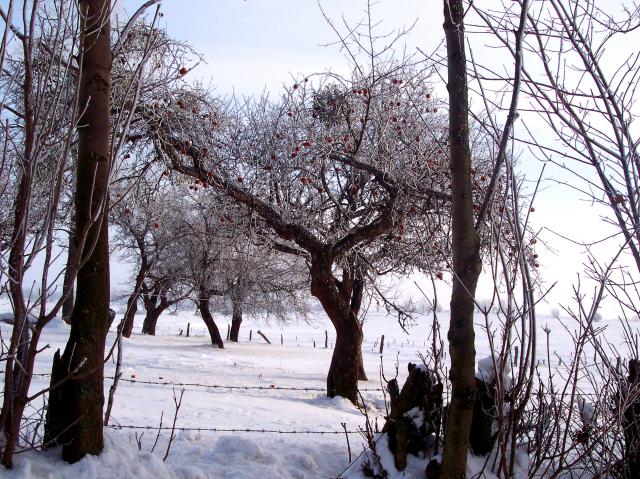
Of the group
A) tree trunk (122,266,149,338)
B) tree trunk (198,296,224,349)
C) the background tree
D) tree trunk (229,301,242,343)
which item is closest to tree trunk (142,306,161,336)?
tree trunk (229,301,242,343)

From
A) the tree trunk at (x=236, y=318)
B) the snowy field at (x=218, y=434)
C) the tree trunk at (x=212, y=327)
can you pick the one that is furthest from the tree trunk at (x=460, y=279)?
the tree trunk at (x=236, y=318)

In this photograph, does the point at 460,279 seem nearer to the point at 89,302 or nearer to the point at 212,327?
the point at 89,302

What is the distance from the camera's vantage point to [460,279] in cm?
324

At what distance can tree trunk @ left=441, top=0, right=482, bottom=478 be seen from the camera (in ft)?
10.7

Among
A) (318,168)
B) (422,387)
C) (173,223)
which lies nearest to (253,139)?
(318,168)

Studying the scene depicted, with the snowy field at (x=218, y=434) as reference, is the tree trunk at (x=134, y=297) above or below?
above

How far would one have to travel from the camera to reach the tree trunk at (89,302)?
3.30m

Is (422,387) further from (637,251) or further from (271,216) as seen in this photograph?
(271,216)

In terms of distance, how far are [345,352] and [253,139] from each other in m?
3.96

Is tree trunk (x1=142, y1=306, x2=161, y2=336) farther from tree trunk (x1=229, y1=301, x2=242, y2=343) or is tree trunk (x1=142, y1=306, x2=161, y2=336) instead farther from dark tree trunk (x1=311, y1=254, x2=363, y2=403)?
dark tree trunk (x1=311, y1=254, x2=363, y2=403)

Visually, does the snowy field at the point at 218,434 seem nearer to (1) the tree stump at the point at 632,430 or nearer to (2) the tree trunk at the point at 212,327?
(1) the tree stump at the point at 632,430

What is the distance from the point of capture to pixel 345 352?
999 cm

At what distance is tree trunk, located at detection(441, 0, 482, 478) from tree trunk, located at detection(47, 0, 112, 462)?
2.02m

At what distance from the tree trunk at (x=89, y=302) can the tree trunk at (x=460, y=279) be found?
2.02 metres
